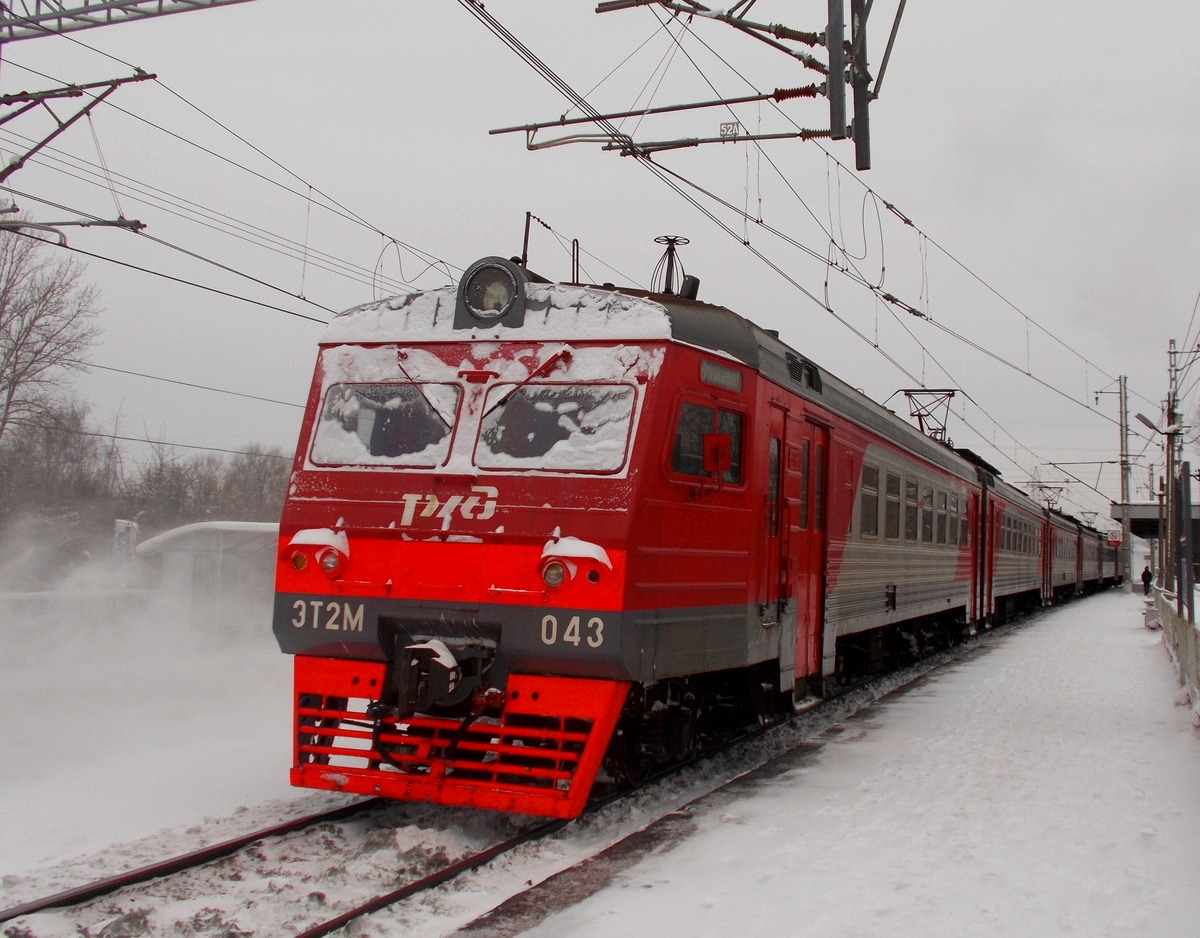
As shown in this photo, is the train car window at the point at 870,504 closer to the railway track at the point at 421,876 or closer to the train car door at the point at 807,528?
the train car door at the point at 807,528

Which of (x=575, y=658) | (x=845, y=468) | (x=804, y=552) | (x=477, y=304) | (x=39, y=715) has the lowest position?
(x=39, y=715)

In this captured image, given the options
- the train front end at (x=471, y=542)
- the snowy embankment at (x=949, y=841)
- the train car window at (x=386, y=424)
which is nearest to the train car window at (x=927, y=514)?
the snowy embankment at (x=949, y=841)

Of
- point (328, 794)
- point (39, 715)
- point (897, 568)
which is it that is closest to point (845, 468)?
point (897, 568)

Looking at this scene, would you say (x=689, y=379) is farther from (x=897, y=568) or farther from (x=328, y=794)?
(x=897, y=568)

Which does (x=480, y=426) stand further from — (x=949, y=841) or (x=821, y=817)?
(x=949, y=841)

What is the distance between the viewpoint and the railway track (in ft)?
15.8

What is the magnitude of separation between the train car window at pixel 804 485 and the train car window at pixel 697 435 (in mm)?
1551

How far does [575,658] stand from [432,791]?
1064 mm

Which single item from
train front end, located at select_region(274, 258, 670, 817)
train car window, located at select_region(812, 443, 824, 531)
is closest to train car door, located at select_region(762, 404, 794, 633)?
train car window, located at select_region(812, 443, 824, 531)

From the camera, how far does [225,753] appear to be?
8758mm

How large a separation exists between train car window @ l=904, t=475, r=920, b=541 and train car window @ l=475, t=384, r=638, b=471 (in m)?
6.99

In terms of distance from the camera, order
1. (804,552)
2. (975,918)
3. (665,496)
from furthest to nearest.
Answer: (804,552) → (665,496) → (975,918)

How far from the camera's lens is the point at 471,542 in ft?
20.6

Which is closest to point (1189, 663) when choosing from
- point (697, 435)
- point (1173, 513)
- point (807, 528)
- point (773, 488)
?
point (1173, 513)
